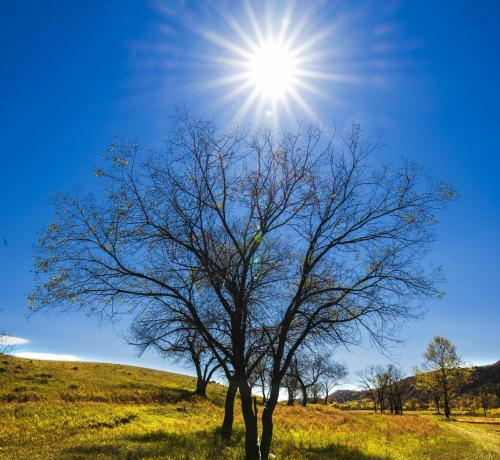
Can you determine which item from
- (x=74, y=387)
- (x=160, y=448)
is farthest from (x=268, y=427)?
(x=74, y=387)

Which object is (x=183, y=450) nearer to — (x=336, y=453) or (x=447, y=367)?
(x=336, y=453)

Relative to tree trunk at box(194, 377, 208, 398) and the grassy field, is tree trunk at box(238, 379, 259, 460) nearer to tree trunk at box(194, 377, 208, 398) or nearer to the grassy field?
the grassy field

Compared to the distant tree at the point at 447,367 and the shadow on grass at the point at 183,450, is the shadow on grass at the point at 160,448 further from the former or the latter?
the distant tree at the point at 447,367

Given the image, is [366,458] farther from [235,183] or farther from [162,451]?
[235,183]

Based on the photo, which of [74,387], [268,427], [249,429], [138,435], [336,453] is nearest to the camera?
[268,427]

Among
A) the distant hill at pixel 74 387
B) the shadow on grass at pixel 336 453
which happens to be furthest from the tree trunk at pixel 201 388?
the shadow on grass at pixel 336 453

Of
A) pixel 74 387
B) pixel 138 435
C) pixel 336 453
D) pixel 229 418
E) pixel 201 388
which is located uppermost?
pixel 201 388

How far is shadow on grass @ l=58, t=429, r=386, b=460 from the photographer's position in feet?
44.5

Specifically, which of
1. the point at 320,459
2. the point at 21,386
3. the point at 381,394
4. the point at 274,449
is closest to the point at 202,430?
the point at 274,449

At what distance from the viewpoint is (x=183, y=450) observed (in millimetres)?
14789

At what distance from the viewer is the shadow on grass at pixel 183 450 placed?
44.5 ft

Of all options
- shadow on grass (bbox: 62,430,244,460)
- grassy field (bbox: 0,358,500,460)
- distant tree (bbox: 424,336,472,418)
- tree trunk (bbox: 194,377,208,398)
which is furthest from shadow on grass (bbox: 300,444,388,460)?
distant tree (bbox: 424,336,472,418)

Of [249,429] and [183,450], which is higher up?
[249,429]

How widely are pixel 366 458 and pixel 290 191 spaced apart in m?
10.6
